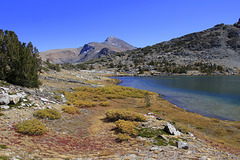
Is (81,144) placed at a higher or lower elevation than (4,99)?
lower

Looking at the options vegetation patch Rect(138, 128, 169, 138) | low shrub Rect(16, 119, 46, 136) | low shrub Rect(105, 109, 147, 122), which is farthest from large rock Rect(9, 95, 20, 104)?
vegetation patch Rect(138, 128, 169, 138)

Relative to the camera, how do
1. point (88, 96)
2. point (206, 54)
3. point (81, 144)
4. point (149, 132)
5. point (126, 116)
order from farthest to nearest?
point (206, 54)
point (88, 96)
point (126, 116)
point (149, 132)
point (81, 144)

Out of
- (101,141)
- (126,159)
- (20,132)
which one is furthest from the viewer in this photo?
(101,141)

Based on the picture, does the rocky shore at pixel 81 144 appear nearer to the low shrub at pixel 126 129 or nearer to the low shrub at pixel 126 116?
the low shrub at pixel 126 129

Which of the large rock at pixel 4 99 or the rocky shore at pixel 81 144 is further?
the large rock at pixel 4 99

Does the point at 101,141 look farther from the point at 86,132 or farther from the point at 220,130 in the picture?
the point at 220,130

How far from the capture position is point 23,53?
1841 centimetres

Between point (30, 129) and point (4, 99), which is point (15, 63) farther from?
point (30, 129)

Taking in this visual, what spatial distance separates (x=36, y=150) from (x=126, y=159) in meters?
4.83

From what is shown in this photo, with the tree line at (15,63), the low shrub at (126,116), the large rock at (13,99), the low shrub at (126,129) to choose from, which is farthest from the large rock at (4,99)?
the low shrub at (126,129)

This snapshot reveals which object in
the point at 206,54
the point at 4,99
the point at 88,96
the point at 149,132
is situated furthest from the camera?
the point at 206,54

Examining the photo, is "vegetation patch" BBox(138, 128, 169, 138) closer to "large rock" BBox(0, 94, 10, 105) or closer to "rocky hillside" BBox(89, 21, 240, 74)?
"large rock" BBox(0, 94, 10, 105)

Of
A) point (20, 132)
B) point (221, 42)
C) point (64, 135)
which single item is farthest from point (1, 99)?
point (221, 42)

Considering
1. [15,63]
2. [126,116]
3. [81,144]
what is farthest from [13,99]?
[126,116]
